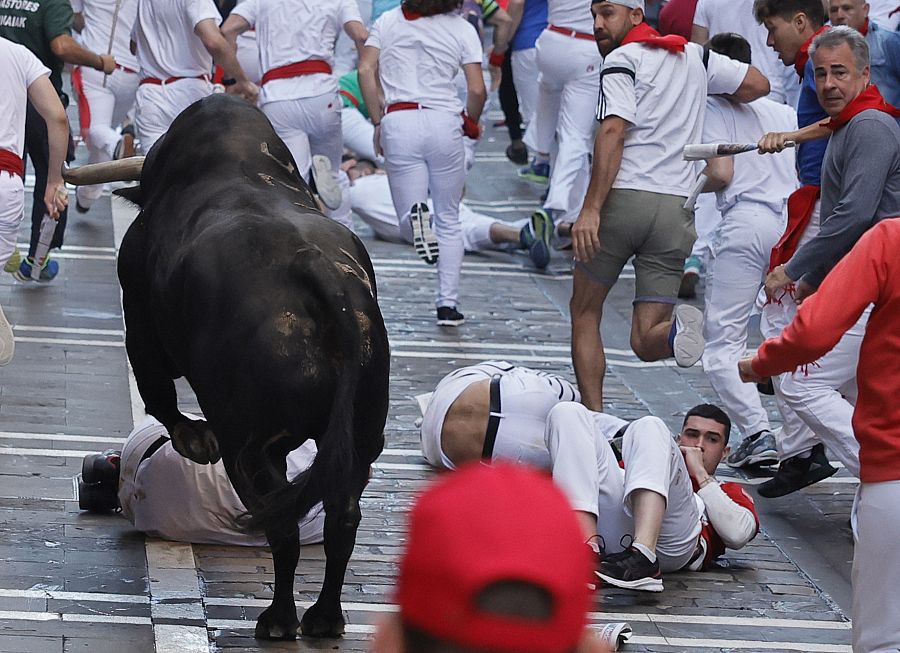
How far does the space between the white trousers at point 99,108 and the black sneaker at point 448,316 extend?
142 inches

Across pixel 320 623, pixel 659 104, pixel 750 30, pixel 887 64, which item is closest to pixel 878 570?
pixel 320 623

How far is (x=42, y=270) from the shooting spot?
11.3m

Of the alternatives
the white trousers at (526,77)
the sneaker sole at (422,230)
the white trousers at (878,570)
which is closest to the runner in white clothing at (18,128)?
the sneaker sole at (422,230)

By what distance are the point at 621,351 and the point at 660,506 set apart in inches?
173

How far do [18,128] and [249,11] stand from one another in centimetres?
336

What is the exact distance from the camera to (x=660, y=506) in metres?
6.27

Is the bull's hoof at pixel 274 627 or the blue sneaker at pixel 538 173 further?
the blue sneaker at pixel 538 173

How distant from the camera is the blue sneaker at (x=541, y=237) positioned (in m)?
12.7

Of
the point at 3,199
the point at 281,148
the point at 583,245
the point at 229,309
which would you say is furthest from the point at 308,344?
the point at 3,199

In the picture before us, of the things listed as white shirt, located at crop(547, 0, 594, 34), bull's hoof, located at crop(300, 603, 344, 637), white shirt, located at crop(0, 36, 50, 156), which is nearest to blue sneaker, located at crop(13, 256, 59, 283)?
white shirt, located at crop(0, 36, 50, 156)

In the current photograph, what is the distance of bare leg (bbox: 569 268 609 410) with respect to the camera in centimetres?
865

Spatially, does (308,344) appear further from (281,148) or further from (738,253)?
(738,253)

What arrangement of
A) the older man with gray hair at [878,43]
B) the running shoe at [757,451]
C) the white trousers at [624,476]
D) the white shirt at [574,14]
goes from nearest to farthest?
the white trousers at [624,476], the running shoe at [757,451], the older man with gray hair at [878,43], the white shirt at [574,14]

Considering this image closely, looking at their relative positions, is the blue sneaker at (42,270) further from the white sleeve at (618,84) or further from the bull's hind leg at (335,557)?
the bull's hind leg at (335,557)
